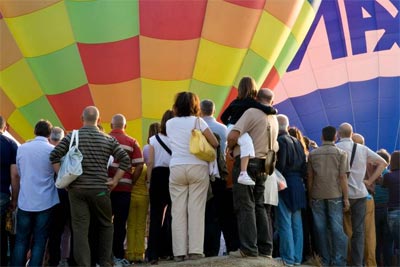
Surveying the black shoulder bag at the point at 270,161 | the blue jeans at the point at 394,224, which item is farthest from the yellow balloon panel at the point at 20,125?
the blue jeans at the point at 394,224

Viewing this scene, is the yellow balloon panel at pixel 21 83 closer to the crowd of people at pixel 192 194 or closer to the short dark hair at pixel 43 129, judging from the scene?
the crowd of people at pixel 192 194

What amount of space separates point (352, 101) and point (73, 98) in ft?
19.0

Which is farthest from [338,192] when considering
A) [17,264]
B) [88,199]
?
[17,264]

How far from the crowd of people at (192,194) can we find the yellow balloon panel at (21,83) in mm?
2016

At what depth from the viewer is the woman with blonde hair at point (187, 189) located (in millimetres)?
5453

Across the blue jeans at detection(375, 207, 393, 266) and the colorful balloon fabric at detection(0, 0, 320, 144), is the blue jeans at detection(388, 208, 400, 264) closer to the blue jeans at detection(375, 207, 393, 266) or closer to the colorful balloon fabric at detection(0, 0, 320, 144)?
the blue jeans at detection(375, 207, 393, 266)

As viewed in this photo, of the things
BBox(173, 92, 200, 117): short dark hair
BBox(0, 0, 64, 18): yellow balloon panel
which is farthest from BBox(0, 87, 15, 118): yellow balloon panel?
BBox(173, 92, 200, 117): short dark hair

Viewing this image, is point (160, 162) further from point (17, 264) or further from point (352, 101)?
point (352, 101)

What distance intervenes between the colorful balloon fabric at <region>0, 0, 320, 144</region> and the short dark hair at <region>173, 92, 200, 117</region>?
230cm

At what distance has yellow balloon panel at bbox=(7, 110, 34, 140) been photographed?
26.0 ft

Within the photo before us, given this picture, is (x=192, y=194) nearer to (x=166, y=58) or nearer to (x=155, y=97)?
(x=155, y=97)

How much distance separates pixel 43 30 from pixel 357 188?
3823 millimetres

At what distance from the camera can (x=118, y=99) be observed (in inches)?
310

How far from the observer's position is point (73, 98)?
7.84 meters
